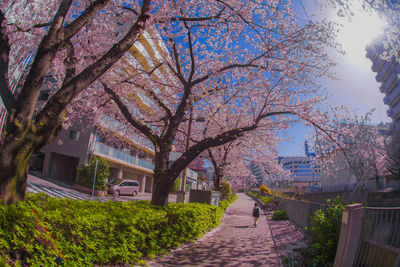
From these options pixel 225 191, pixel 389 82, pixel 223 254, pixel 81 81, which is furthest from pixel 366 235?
pixel 389 82

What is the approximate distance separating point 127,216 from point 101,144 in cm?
2265

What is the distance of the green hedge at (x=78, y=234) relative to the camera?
3.15 metres

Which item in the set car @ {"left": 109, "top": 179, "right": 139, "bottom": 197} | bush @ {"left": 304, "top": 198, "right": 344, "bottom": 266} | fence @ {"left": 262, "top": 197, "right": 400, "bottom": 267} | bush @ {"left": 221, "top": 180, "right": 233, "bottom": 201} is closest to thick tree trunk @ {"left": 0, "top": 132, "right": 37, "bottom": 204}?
fence @ {"left": 262, "top": 197, "right": 400, "bottom": 267}

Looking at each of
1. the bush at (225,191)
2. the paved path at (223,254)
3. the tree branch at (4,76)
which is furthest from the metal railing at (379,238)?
the bush at (225,191)

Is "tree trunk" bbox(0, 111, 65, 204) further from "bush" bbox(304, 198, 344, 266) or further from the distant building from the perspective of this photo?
the distant building

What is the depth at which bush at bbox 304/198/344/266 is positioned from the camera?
560cm

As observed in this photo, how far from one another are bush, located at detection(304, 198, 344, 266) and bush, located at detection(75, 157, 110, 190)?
1947 centimetres

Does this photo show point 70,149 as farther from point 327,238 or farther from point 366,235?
point 366,235

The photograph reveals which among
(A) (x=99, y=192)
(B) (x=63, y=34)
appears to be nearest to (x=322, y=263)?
(B) (x=63, y=34)

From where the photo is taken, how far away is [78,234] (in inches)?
160

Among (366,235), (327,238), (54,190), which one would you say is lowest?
(54,190)

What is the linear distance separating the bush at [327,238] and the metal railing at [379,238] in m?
0.90

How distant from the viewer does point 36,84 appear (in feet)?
12.8

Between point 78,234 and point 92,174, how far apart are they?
19.9 metres
